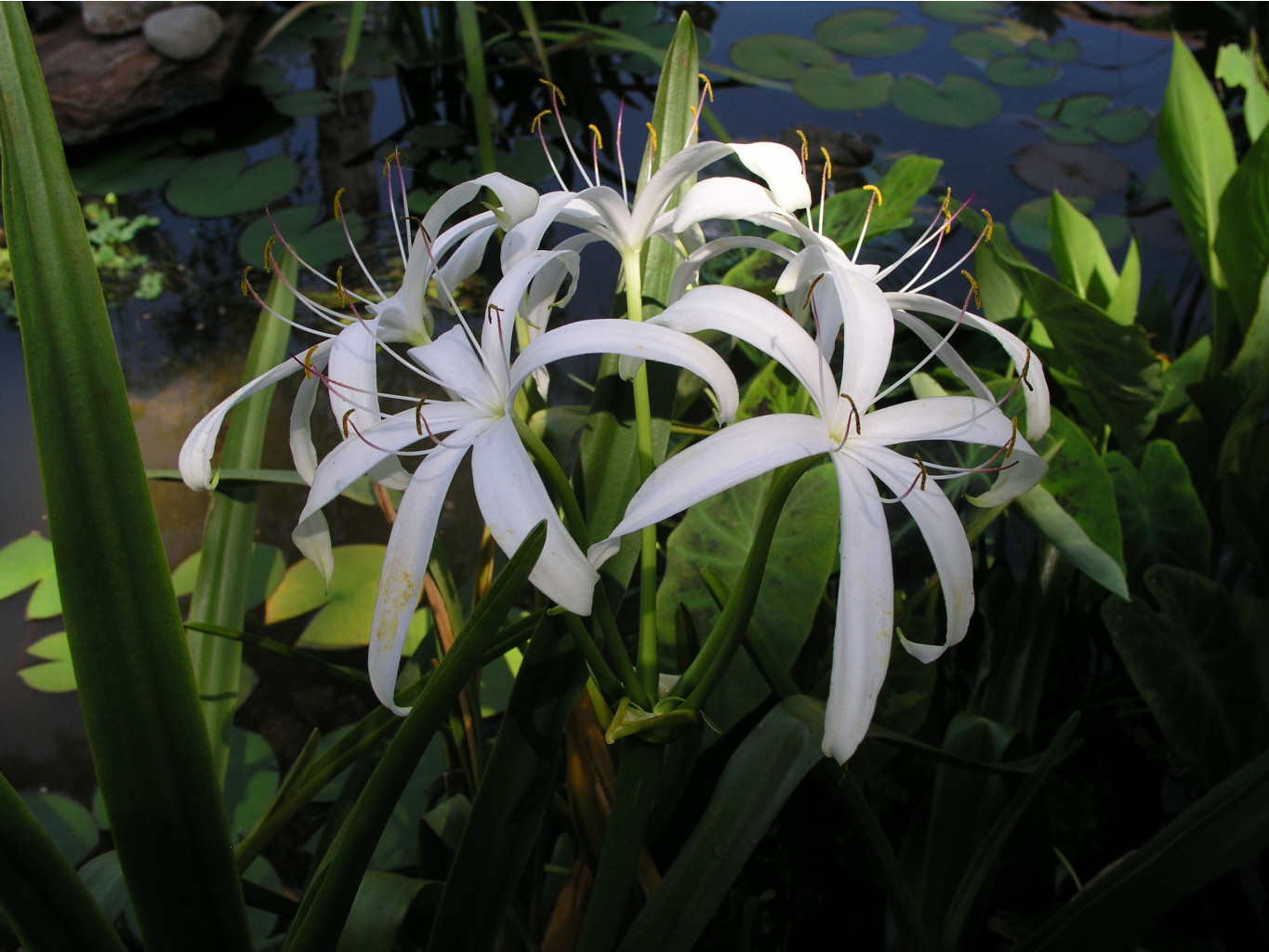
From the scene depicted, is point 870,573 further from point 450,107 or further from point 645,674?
point 450,107

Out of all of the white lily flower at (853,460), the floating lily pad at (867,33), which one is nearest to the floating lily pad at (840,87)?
the floating lily pad at (867,33)

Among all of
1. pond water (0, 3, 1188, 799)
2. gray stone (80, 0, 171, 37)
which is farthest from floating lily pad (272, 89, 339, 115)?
gray stone (80, 0, 171, 37)

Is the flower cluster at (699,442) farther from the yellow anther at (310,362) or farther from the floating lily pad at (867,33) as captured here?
the floating lily pad at (867,33)

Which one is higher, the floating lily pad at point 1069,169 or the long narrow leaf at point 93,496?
the long narrow leaf at point 93,496

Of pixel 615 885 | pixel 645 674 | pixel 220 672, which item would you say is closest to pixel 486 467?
pixel 645 674

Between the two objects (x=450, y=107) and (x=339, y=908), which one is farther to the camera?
(x=450, y=107)

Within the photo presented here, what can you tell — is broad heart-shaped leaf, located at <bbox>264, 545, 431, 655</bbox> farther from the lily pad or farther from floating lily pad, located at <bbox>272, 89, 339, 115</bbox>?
the lily pad

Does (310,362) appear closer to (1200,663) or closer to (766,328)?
(766,328)
